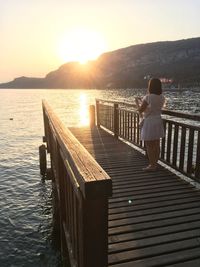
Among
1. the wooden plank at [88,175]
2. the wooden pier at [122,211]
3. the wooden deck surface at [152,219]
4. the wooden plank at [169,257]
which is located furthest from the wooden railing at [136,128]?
the wooden plank at [88,175]

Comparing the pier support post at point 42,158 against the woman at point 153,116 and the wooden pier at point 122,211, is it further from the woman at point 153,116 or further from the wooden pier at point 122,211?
the woman at point 153,116

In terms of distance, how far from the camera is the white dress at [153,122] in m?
6.64

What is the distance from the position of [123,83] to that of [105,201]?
183941 mm

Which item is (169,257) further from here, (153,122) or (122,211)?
(153,122)

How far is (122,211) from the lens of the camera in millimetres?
5020

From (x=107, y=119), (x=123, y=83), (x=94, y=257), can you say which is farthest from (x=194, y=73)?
(x=94, y=257)

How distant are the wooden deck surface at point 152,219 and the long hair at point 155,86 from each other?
2.02 meters

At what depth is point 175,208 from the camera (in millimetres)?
5125

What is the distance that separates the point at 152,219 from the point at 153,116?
9.10ft

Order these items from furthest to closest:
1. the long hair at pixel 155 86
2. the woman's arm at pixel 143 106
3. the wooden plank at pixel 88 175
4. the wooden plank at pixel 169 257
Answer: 1. the woman's arm at pixel 143 106
2. the long hair at pixel 155 86
3. the wooden plank at pixel 169 257
4. the wooden plank at pixel 88 175

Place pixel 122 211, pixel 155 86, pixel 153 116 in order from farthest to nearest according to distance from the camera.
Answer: pixel 153 116, pixel 155 86, pixel 122 211

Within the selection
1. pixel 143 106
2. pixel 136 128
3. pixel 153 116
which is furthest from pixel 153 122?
pixel 136 128

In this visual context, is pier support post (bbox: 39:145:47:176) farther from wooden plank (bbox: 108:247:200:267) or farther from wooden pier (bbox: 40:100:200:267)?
wooden plank (bbox: 108:247:200:267)

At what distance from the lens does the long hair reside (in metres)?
6.46
